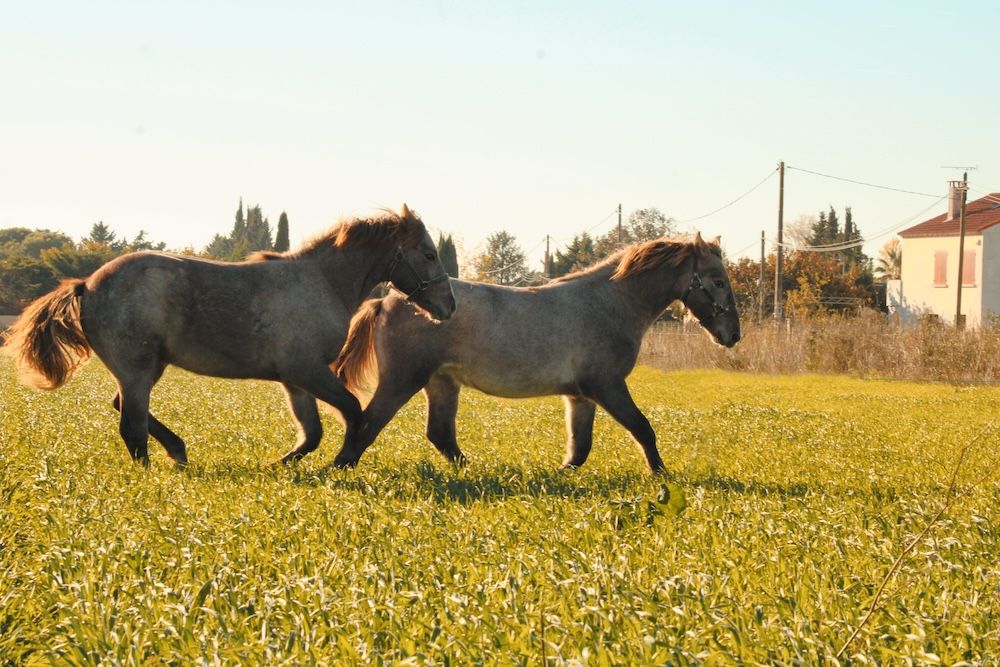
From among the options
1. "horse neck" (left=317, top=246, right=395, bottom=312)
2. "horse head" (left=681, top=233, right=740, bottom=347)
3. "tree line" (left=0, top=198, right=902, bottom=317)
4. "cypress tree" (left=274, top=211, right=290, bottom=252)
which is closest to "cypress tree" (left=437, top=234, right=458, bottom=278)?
"tree line" (left=0, top=198, right=902, bottom=317)

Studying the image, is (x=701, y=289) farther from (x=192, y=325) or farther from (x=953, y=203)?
(x=953, y=203)

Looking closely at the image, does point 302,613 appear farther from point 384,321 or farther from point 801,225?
point 801,225

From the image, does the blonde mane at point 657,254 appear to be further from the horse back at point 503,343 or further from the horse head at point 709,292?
the horse back at point 503,343

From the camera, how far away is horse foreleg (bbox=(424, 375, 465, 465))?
34.2ft

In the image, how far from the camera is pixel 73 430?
40.4 feet

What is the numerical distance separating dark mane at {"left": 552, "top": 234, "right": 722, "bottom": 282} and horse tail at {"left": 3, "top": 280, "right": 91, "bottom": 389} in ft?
14.4

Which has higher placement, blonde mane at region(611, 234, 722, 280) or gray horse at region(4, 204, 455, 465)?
blonde mane at region(611, 234, 722, 280)

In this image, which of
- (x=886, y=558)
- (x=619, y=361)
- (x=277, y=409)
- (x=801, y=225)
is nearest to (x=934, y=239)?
(x=801, y=225)

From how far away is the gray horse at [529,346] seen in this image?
32.1 ft

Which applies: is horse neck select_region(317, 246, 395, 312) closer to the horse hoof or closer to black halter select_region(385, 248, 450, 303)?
black halter select_region(385, 248, 450, 303)

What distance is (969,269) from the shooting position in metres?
58.8

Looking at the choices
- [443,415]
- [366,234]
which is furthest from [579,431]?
[366,234]

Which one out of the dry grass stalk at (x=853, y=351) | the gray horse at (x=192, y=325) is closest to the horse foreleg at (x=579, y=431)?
the gray horse at (x=192, y=325)

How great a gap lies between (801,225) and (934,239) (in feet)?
150
